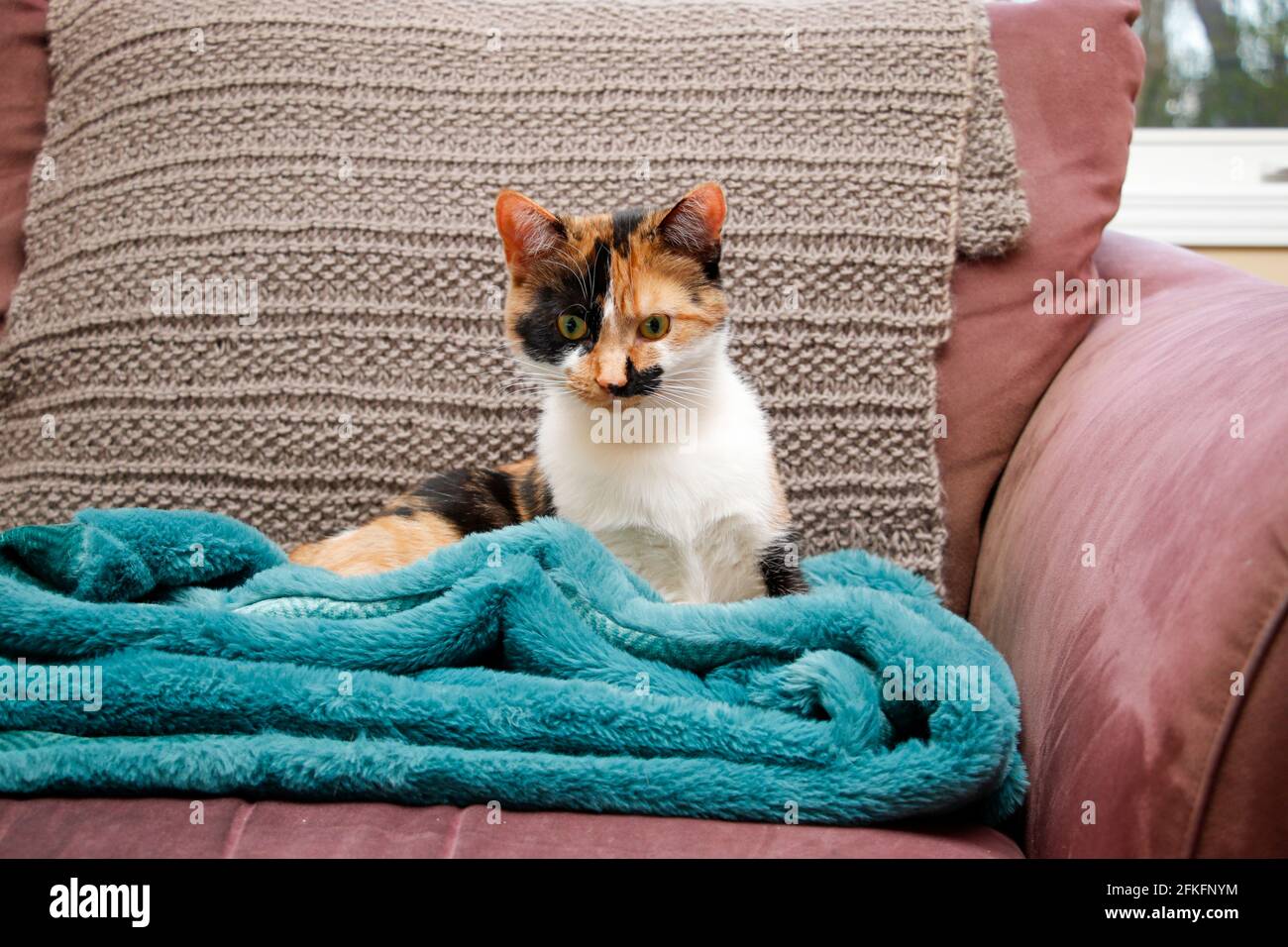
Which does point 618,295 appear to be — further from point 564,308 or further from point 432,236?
point 432,236

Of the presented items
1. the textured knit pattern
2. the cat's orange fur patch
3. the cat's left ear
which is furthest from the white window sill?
the cat's orange fur patch

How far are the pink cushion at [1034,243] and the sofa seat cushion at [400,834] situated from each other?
544 mm

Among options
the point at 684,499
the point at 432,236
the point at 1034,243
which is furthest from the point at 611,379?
the point at 1034,243

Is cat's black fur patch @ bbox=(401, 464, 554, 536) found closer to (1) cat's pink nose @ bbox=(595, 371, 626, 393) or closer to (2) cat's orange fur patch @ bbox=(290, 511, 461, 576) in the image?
(2) cat's orange fur patch @ bbox=(290, 511, 461, 576)

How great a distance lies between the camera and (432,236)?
121 cm

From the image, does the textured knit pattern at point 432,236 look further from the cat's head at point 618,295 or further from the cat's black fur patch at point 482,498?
the cat's head at point 618,295

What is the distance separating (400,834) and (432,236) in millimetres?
730

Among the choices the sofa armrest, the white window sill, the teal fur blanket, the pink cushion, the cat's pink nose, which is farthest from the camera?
the white window sill

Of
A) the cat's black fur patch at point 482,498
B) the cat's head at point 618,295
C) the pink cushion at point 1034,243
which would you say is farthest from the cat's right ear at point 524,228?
the pink cushion at point 1034,243

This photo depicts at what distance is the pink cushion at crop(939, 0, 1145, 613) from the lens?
118cm

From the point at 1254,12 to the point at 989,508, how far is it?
4.26 ft

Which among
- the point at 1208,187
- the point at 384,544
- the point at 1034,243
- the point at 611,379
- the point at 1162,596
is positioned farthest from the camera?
the point at 1208,187

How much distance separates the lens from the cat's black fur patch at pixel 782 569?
1014 millimetres
